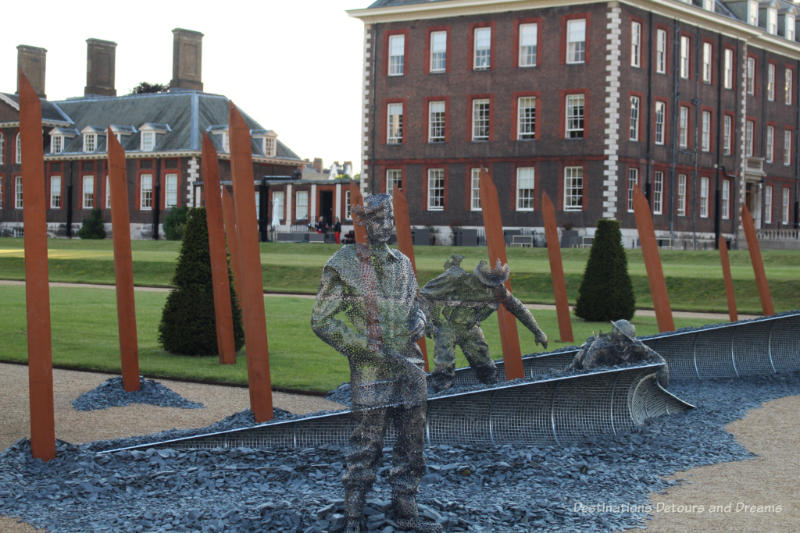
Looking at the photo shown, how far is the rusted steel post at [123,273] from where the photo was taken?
995 centimetres

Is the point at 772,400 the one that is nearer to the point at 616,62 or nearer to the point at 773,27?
the point at 616,62

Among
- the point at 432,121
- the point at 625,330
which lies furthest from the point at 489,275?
the point at 432,121

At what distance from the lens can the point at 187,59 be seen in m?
56.5

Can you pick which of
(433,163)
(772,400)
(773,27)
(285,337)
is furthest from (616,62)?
(772,400)

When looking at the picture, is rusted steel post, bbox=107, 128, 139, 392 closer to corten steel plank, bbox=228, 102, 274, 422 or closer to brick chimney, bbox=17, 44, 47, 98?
corten steel plank, bbox=228, 102, 274, 422

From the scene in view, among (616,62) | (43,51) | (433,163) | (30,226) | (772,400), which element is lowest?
(772,400)

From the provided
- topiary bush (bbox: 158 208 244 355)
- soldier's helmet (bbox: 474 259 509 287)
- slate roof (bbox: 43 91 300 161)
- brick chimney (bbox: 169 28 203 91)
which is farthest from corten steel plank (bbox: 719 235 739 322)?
brick chimney (bbox: 169 28 203 91)

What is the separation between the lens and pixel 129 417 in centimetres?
914

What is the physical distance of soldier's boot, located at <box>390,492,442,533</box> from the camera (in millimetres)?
5344

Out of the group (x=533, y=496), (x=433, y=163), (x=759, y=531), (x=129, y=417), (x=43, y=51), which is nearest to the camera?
(x=759, y=531)

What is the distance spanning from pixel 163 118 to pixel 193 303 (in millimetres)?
44320

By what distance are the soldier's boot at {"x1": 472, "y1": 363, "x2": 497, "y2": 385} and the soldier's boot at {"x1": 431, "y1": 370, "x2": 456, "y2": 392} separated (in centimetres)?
38

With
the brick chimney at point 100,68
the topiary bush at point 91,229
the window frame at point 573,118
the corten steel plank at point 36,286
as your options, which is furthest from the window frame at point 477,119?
the corten steel plank at point 36,286

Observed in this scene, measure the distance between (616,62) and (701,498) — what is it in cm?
3522
